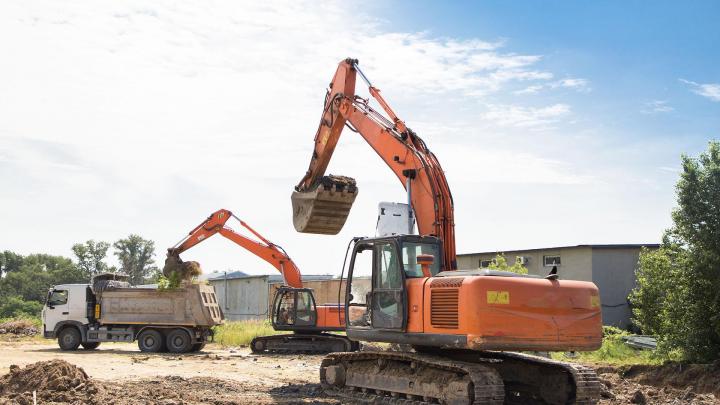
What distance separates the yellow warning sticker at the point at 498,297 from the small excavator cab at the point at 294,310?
556 inches

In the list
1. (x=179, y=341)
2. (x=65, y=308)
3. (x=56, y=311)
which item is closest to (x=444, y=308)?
(x=179, y=341)

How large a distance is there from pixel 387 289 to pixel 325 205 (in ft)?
16.3

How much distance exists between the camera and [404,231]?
12.2 meters

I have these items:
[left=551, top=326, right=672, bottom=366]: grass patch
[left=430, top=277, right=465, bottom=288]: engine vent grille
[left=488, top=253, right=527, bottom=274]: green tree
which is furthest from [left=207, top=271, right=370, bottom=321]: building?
[left=430, top=277, right=465, bottom=288]: engine vent grille

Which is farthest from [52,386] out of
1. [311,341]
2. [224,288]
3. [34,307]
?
[34,307]

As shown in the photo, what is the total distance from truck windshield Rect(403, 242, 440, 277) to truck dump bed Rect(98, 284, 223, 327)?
14.7 meters

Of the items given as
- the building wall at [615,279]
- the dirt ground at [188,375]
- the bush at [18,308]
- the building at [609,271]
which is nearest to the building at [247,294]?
the bush at [18,308]

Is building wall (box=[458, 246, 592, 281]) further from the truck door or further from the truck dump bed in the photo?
the truck door

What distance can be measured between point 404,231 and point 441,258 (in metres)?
0.79

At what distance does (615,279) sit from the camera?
30078 mm

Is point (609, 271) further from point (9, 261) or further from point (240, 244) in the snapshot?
point (9, 261)

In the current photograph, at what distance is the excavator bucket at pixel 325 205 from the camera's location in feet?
52.5

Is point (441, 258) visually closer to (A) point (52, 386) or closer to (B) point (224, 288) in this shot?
(A) point (52, 386)

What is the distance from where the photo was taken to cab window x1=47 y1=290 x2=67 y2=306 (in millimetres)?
26134
